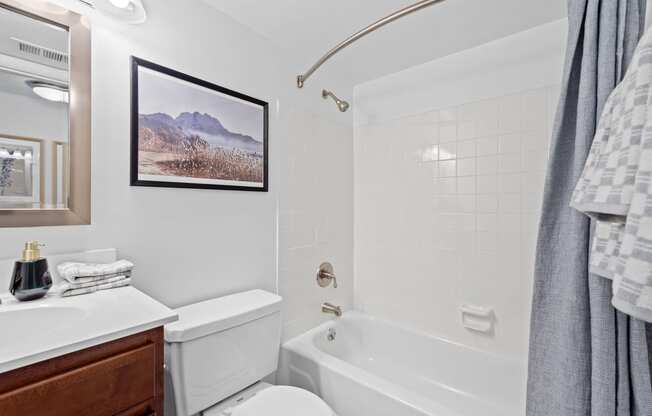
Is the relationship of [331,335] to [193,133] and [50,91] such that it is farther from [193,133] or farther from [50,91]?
[50,91]

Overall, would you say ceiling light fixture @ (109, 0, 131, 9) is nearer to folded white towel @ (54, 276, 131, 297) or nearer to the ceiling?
the ceiling

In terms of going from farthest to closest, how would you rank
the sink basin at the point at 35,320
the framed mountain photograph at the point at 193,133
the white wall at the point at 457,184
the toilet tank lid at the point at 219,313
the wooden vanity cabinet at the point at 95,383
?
1. the white wall at the point at 457,184
2. the framed mountain photograph at the point at 193,133
3. the toilet tank lid at the point at 219,313
4. the sink basin at the point at 35,320
5. the wooden vanity cabinet at the point at 95,383

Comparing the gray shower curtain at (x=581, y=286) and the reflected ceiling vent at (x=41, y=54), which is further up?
the reflected ceiling vent at (x=41, y=54)

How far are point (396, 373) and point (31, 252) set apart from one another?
197cm

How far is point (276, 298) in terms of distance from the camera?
1405 millimetres

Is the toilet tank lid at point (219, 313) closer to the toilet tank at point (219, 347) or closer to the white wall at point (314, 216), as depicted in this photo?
the toilet tank at point (219, 347)

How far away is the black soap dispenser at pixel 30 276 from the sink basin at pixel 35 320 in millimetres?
54

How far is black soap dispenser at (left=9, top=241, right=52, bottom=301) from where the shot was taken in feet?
2.85

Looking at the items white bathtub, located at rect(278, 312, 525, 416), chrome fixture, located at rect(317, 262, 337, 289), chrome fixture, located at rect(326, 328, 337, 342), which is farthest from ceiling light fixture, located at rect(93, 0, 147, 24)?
chrome fixture, located at rect(326, 328, 337, 342)

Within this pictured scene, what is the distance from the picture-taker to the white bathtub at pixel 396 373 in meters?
1.33

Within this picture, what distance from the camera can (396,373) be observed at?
77.7 inches

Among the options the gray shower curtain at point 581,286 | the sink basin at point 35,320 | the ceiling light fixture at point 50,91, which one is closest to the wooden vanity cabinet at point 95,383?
the sink basin at point 35,320

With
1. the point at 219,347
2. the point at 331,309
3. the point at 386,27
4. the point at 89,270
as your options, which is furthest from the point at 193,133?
the point at 331,309

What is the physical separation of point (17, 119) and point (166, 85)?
0.50 m
